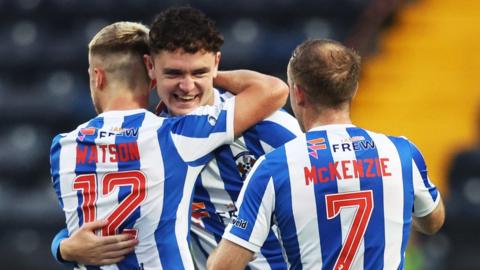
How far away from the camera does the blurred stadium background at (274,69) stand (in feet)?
32.0

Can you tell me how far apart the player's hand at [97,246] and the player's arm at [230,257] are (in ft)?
1.55

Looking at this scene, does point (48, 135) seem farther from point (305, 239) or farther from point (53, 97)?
point (305, 239)

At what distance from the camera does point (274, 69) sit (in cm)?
1030

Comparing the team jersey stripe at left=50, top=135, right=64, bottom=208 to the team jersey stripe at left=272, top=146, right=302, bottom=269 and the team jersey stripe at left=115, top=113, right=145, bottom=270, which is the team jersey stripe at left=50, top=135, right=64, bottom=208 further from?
the team jersey stripe at left=272, top=146, right=302, bottom=269

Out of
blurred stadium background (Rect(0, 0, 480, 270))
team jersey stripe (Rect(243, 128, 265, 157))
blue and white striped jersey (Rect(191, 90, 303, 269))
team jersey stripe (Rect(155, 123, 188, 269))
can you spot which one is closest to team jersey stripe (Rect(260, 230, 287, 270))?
blue and white striped jersey (Rect(191, 90, 303, 269))

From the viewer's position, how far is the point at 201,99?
4.30 meters

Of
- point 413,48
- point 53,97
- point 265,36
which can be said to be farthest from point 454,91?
point 53,97

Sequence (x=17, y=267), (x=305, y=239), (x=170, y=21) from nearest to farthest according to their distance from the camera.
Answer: (x=305, y=239), (x=170, y=21), (x=17, y=267)

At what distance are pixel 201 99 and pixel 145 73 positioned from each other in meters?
0.24

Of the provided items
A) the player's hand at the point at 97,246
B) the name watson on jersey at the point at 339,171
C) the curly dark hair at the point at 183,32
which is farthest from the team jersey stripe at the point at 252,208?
the curly dark hair at the point at 183,32

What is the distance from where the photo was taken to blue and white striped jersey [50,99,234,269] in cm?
416

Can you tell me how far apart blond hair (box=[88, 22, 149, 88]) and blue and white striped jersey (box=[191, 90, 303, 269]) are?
38 cm

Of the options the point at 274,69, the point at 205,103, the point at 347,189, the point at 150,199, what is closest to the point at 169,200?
the point at 150,199

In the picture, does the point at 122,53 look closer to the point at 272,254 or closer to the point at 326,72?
the point at 326,72
